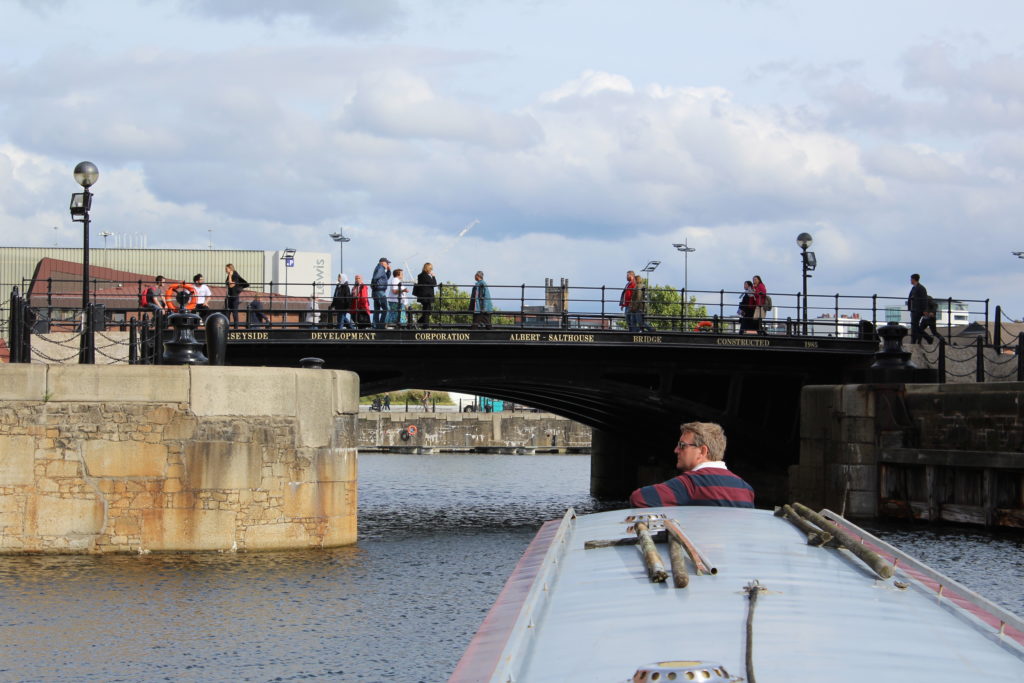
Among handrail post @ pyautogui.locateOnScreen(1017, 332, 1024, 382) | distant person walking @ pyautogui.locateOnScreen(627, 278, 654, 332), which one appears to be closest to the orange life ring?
distant person walking @ pyautogui.locateOnScreen(627, 278, 654, 332)

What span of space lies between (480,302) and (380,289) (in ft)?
7.68

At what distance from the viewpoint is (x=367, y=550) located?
70.4 ft

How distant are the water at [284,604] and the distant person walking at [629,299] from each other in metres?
5.79

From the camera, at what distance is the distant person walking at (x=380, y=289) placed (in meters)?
27.3

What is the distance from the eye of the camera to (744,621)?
540cm

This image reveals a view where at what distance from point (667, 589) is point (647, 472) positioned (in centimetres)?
3493

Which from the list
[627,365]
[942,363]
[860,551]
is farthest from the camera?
[942,363]

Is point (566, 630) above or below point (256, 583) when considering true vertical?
above

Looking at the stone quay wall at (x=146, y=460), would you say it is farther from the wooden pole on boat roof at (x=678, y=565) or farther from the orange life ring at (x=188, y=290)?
the wooden pole on boat roof at (x=678, y=565)

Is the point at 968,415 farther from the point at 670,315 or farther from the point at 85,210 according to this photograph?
the point at 85,210

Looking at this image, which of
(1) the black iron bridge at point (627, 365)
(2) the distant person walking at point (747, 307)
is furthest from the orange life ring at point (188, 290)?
(2) the distant person walking at point (747, 307)

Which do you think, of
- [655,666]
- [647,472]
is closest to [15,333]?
[655,666]

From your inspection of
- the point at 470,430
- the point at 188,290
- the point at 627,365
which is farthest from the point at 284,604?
the point at 470,430

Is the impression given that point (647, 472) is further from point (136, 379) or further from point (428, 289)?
point (136, 379)
